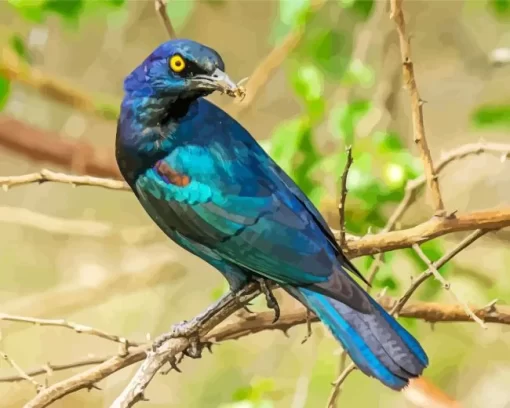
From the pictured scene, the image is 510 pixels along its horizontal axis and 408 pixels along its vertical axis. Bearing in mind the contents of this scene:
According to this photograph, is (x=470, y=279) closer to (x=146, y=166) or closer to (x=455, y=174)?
(x=455, y=174)

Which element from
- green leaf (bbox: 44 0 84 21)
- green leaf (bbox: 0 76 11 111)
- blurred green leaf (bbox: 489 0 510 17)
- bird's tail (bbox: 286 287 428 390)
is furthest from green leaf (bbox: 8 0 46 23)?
blurred green leaf (bbox: 489 0 510 17)

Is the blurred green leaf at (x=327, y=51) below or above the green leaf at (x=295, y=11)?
above

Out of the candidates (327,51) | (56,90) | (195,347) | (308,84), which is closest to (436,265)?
(195,347)

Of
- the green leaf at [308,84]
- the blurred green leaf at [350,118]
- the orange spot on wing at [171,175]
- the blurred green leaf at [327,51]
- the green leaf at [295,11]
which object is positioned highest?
the blurred green leaf at [327,51]

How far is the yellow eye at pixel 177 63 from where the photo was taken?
0.92 m

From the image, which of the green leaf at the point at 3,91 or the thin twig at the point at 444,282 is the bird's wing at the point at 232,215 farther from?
the green leaf at the point at 3,91

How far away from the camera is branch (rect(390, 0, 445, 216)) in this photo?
2.93 feet

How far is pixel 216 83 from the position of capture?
884 millimetres

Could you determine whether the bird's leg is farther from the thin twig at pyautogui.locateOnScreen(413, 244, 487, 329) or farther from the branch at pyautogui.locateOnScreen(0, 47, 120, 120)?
the branch at pyautogui.locateOnScreen(0, 47, 120, 120)

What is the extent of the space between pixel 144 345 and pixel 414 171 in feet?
1.93

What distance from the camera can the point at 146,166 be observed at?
1.02 metres

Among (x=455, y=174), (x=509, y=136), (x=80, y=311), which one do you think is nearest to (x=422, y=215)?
(x=455, y=174)

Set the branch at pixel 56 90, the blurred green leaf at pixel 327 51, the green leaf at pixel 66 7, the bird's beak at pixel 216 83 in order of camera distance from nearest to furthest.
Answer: the bird's beak at pixel 216 83 < the green leaf at pixel 66 7 < the blurred green leaf at pixel 327 51 < the branch at pixel 56 90

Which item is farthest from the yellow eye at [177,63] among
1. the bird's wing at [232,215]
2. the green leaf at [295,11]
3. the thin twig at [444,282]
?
the green leaf at [295,11]
